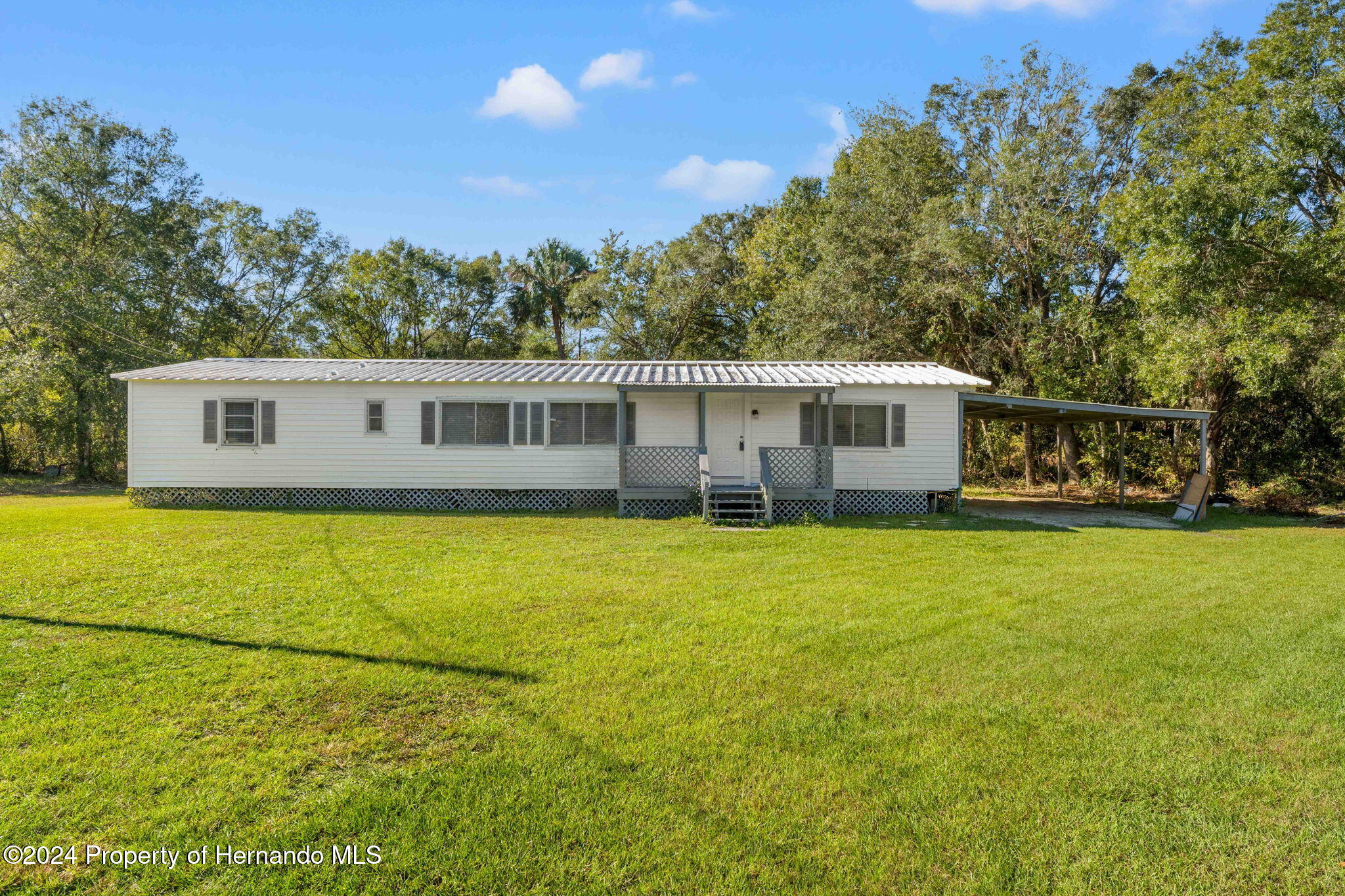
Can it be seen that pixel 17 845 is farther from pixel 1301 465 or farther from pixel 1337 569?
pixel 1301 465

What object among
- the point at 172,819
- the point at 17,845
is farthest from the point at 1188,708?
the point at 17,845

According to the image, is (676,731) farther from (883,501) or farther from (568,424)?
(883,501)

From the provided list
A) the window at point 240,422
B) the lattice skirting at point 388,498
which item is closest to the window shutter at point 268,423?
the window at point 240,422

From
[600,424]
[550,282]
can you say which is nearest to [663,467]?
[600,424]

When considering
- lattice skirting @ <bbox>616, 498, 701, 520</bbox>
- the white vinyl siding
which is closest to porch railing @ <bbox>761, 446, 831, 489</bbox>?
the white vinyl siding

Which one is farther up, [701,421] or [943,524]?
[701,421]

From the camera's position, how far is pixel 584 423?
13781 millimetres

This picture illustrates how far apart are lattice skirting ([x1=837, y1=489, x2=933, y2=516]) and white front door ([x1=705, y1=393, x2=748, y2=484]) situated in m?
2.15

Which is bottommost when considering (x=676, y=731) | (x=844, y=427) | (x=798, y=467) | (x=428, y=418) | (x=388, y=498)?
(x=676, y=731)

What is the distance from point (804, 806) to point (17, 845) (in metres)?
3.11

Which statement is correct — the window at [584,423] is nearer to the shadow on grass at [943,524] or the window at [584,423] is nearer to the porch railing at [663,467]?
the porch railing at [663,467]

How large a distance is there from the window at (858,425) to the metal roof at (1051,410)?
165 cm

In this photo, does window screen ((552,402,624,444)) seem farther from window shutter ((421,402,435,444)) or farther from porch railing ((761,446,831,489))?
porch railing ((761,446,831,489))

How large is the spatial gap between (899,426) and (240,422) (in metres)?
13.4
